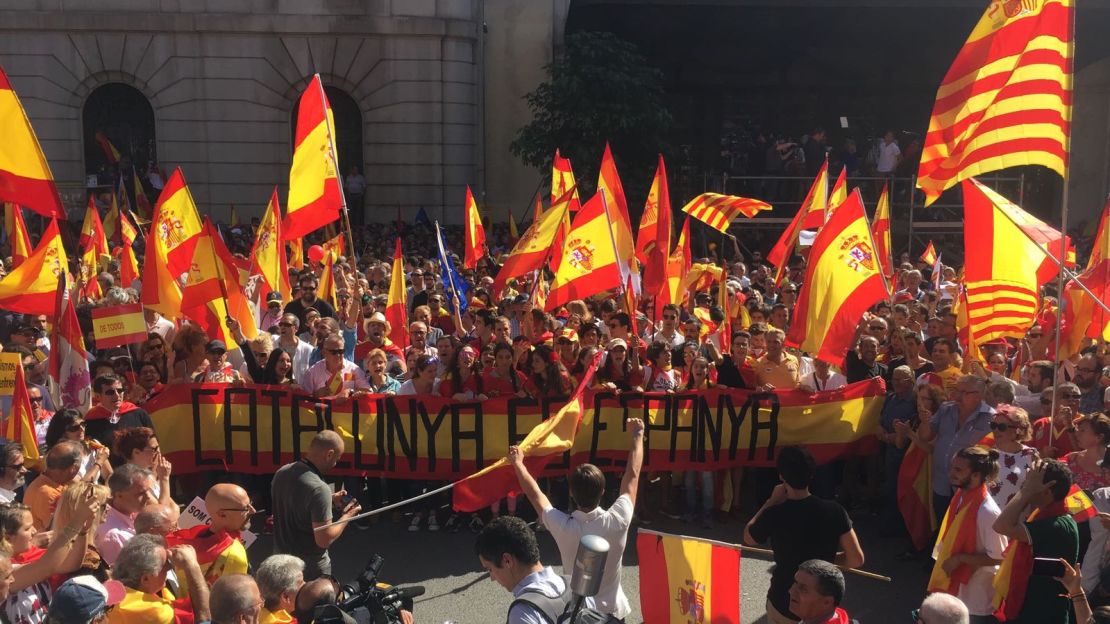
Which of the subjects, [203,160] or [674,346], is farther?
[203,160]

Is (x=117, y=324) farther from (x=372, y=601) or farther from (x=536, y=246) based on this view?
(x=372, y=601)

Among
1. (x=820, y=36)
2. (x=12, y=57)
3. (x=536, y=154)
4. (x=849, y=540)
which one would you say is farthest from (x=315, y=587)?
(x=12, y=57)

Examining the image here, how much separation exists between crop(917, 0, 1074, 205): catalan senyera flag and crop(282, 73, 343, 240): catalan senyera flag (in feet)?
17.0

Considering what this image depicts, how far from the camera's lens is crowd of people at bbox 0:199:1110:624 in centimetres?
427

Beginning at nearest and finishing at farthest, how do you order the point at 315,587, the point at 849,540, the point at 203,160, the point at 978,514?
the point at 315,587 → the point at 849,540 → the point at 978,514 → the point at 203,160

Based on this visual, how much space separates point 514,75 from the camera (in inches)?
965

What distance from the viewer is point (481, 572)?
7348 mm

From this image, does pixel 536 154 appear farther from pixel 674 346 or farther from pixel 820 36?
pixel 674 346

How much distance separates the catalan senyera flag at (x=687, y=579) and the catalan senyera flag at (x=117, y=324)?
499 cm

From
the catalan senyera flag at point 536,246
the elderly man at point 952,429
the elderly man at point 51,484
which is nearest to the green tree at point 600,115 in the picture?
the catalan senyera flag at point 536,246

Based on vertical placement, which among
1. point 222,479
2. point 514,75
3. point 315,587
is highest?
point 514,75

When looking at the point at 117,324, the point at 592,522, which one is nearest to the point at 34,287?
the point at 117,324

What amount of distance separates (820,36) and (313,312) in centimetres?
1572

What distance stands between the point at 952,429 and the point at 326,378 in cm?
435
